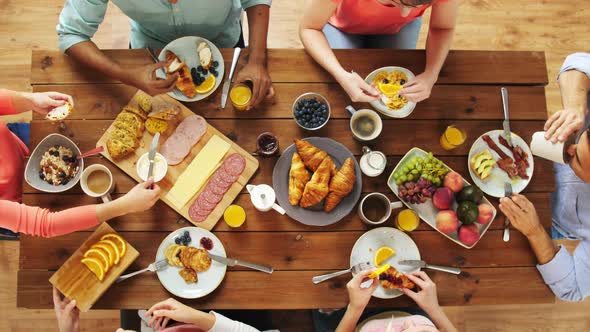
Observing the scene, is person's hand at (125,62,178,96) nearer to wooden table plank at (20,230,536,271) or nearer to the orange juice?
the orange juice

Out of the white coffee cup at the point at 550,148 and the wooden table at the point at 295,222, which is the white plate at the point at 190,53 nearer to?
the wooden table at the point at 295,222

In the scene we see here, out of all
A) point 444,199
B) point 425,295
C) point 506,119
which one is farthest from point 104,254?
point 506,119

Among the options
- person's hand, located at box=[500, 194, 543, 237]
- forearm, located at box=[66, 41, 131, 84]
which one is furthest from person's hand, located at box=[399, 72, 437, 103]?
forearm, located at box=[66, 41, 131, 84]

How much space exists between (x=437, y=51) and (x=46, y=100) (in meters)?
1.76

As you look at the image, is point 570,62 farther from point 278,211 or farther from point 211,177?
point 211,177

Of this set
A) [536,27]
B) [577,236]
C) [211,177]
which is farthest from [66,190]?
[536,27]

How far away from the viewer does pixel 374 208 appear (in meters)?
1.85

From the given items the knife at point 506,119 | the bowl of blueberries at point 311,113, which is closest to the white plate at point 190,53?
the bowl of blueberries at point 311,113

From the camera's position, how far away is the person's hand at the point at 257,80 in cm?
188

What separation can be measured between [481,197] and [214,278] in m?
1.20

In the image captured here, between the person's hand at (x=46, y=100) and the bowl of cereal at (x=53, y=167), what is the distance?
5.2 inches

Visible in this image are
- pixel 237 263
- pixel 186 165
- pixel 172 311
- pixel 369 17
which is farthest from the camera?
pixel 369 17

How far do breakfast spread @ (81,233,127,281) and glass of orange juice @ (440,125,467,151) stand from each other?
1.48 meters

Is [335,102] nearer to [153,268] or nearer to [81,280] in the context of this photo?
[153,268]
